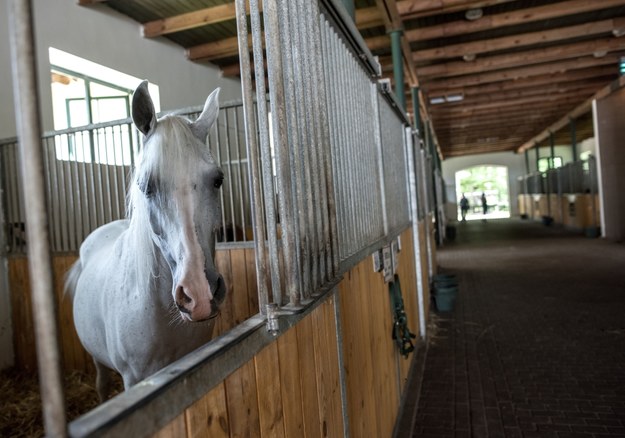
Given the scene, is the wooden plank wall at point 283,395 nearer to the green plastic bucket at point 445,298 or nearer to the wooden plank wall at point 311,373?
the wooden plank wall at point 311,373

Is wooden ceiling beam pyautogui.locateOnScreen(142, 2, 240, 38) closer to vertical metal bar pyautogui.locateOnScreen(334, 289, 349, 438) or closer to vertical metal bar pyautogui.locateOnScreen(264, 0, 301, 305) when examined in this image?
vertical metal bar pyautogui.locateOnScreen(264, 0, 301, 305)

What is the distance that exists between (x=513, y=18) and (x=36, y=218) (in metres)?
8.84

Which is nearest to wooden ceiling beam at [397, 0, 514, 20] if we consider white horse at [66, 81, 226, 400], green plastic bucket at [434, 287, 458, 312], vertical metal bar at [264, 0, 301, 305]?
green plastic bucket at [434, 287, 458, 312]

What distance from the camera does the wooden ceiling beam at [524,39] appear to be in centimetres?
864

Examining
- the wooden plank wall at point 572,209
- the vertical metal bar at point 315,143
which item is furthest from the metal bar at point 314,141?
the wooden plank wall at point 572,209

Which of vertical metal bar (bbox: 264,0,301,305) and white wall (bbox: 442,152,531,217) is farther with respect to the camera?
white wall (bbox: 442,152,531,217)

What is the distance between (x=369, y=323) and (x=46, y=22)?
5159 millimetres

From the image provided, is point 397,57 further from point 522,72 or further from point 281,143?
point 281,143

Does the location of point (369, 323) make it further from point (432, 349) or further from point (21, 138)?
point (432, 349)

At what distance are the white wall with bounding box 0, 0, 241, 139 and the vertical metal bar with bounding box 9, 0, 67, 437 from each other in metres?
3.62

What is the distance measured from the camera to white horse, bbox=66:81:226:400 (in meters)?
1.40

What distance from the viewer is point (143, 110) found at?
63.8 inches

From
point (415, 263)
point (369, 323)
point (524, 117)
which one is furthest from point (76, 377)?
point (524, 117)

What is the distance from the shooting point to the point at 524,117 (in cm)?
1894
